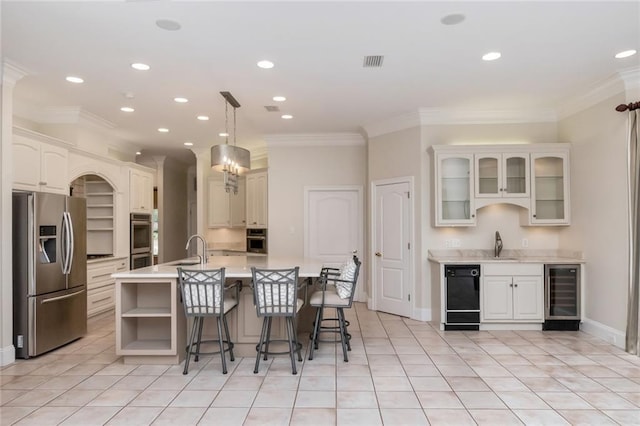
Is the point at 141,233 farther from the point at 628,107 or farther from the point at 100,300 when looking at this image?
the point at 628,107

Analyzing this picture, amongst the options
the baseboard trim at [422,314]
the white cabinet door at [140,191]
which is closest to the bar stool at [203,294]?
the baseboard trim at [422,314]

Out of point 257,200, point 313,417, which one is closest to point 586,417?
point 313,417

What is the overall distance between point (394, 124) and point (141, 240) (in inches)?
189

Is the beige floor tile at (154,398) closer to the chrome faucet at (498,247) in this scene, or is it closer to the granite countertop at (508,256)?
the granite countertop at (508,256)

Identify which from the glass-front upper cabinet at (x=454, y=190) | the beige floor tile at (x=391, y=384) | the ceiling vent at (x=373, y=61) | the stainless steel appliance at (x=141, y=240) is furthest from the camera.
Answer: the stainless steel appliance at (x=141, y=240)

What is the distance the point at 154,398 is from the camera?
10.2ft

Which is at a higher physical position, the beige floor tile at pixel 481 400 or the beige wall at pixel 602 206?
the beige wall at pixel 602 206

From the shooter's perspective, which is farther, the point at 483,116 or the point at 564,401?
the point at 483,116

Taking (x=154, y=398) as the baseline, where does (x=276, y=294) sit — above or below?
above

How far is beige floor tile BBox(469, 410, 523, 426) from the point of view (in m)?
2.70

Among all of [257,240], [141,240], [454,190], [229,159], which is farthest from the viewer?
[257,240]

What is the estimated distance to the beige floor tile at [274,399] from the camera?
9.78 feet

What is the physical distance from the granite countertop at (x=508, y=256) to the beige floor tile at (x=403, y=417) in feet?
8.28

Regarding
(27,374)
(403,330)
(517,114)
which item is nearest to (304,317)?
(403,330)
